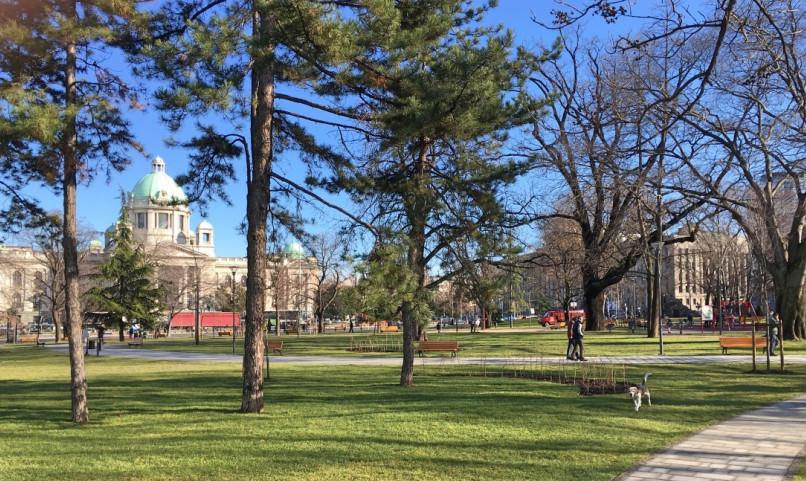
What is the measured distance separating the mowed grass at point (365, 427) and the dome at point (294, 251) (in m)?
2.83

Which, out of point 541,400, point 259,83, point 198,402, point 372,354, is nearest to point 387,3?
point 259,83

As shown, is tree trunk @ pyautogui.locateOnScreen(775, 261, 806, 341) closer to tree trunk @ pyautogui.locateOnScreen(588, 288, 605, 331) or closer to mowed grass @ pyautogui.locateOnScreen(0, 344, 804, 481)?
tree trunk @ pyautogui.locateOnScreen(588, 288, 605, 331)

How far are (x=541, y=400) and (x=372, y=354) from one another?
52.0 ft

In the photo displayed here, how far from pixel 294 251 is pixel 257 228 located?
9.35ft

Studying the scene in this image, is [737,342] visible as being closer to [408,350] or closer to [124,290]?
[408,350]

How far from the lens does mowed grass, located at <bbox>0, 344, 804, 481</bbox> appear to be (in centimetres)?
700

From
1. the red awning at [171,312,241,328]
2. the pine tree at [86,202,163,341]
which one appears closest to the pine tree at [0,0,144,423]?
the pine tree at [86,202,163,341]

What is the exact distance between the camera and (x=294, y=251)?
44.5 feet

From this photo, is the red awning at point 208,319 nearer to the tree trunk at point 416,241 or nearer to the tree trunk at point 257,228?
the tree trunk at point 416,241

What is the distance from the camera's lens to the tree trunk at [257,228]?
10.6 meters

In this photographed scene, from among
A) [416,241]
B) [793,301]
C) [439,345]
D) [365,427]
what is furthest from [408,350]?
[793,301]

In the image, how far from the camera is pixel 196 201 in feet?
39.3

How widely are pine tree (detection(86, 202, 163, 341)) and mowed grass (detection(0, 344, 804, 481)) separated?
103 feet

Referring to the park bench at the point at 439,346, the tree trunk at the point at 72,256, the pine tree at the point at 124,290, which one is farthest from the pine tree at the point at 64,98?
the pine tree at the point at 124,290
